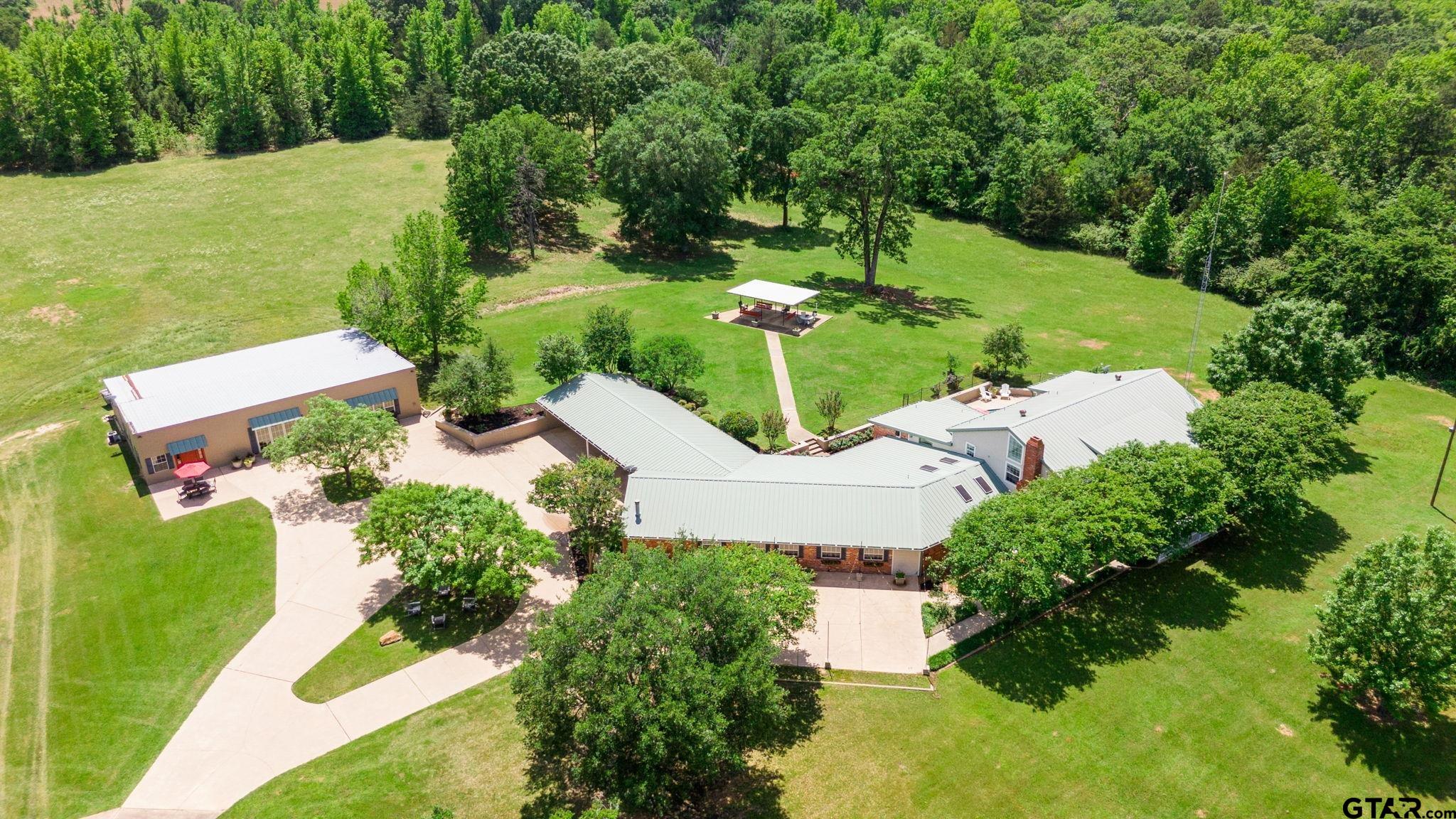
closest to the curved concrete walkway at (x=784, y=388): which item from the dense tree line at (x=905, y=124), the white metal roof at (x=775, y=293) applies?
the white metal roof at (x=775, y=293)

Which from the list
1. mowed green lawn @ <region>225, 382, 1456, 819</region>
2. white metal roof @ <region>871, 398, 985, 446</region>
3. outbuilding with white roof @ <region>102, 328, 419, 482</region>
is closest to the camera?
mowed green lawn @ <region>225, 382, 1456, 819</region>

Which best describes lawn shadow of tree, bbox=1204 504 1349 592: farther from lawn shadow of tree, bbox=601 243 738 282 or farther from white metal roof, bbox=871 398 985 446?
lawn shadow of tree, bbox=601 243 738 282

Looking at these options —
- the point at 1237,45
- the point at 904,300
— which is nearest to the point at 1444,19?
the point at 1237,45

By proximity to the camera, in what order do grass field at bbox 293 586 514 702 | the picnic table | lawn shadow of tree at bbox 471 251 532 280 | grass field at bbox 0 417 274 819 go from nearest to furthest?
grass field at bbox 0 417 274 819 < grass field at bbox 293 586 514 702 < the picnic table < lawn shadow of tree at bbox 471 251 532 280

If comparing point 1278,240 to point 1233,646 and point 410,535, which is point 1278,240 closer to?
point 1233,646

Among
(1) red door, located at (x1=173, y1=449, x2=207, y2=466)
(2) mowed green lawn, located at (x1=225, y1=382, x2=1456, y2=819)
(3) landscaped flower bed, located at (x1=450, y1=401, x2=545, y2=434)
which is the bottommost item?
(2) mowed green lawn, located at (x1=225, y1=382, x2=1456, y2=819)

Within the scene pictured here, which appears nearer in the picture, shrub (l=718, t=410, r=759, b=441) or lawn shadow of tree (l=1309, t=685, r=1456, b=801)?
lawn shadow of tree (l=1309, t=685, r=1456, b=801)

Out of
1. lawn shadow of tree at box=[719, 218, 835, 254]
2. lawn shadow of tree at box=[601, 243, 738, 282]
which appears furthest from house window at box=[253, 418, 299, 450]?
lawn shadow of tree at box=[719, 218, 835, 254]
